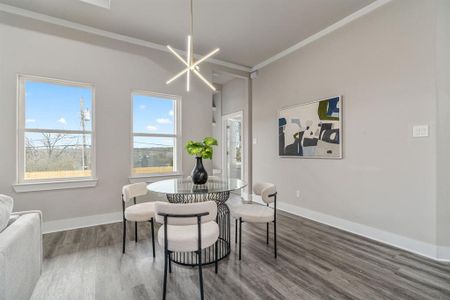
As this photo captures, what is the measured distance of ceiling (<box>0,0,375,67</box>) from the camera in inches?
112

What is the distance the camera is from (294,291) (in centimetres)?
182

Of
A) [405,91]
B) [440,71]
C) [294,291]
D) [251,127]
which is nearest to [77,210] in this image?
[294,291]

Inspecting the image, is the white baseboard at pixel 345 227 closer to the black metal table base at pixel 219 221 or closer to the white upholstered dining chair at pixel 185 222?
the black metal table base at pixel 219 221

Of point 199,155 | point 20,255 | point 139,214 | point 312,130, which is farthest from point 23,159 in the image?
point 312,130

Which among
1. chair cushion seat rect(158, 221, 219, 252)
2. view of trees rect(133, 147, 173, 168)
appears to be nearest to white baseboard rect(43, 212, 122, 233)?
view of trees rect(133, 147, 173, 168)

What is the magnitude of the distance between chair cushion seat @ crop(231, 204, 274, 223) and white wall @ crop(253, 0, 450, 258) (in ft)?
4.92

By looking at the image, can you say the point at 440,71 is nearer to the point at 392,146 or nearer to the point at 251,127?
the point at 392,146

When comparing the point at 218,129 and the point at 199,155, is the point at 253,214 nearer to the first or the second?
the point at 199,155

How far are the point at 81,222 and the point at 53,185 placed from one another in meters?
0.69

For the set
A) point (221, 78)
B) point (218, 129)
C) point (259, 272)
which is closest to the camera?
point (259, 272)

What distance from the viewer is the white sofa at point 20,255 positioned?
1101 mm

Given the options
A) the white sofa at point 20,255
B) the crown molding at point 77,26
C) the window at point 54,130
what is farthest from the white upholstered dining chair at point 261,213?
the crown molding at point 77,26

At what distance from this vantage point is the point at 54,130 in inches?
126

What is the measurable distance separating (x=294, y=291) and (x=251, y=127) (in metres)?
3.69
